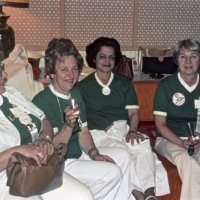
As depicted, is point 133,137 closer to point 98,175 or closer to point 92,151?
point 92,151

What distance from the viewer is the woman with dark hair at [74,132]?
245 cm

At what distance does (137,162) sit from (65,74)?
76 cm

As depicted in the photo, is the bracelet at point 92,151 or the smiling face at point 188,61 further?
the smiling face at point 188,61

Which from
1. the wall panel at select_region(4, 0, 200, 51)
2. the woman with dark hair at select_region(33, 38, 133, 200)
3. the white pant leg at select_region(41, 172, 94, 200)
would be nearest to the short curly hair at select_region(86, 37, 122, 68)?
the woman with dark hair at select_region(33, 38, 133, 200)

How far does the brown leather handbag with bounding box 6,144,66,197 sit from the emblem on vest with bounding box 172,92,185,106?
46.8 inches

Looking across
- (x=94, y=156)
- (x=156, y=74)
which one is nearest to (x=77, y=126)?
(x=94, y=156)

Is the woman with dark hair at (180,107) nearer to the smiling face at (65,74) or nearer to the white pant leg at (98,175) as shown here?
the white pant leg at (98,175)

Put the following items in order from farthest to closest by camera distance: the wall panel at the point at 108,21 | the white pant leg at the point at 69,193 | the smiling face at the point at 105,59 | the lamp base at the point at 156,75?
1. the wall panel at the point at 108,21
2. the lamp base at the point at 156,75
3. the smiling face at the point at 105,59
4. the white pant leg at the point at 69,193

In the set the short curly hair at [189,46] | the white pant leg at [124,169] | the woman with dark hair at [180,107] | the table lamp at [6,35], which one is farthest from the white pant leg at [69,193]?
the table lamp at [6,35]

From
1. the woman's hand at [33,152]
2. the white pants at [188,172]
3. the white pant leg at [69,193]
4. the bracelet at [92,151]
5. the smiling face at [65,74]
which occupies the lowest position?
the white pants at [188,172]

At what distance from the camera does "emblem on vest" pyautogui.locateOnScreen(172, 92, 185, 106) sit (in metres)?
2.96

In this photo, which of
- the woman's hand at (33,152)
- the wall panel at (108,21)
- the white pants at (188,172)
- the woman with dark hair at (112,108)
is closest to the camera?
the woman's hand at (33,152)

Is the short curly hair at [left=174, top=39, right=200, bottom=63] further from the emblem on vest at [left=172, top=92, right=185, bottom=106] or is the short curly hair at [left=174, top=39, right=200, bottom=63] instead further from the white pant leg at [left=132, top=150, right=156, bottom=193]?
the white pant leg at [left=132, top=150, right=156, bottom=193]

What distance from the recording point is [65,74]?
2518 mm
